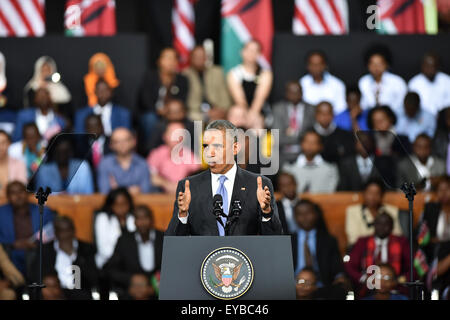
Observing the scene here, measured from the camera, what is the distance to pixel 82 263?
7953 millimetres

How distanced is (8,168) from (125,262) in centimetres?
192

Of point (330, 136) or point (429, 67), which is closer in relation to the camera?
point (330, 136)

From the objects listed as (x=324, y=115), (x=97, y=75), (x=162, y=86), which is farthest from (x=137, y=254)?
(x=97, y=75)

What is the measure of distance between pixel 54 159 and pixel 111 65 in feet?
5.77

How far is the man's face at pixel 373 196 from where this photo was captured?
8.45 metres

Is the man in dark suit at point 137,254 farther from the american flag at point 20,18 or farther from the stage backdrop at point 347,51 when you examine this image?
the american flag at point 20,18

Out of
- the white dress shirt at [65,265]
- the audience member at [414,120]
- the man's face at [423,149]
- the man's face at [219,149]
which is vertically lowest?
the white dress shirt at [65,265]

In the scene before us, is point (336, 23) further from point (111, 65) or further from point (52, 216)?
point (52, 216)

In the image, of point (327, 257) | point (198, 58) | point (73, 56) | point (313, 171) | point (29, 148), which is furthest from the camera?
point (73, 56)

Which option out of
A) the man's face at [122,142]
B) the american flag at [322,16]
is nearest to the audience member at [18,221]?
the man's face at [122,142]

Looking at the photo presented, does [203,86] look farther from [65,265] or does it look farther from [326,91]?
[65,265]

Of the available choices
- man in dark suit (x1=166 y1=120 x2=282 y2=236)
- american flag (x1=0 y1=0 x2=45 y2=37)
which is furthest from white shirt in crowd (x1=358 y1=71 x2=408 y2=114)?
man in dark suit (x1=166 y1=120 x2=282 y2=236)

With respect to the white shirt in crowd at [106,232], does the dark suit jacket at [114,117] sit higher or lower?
higher

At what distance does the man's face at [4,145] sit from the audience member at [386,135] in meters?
3.64
